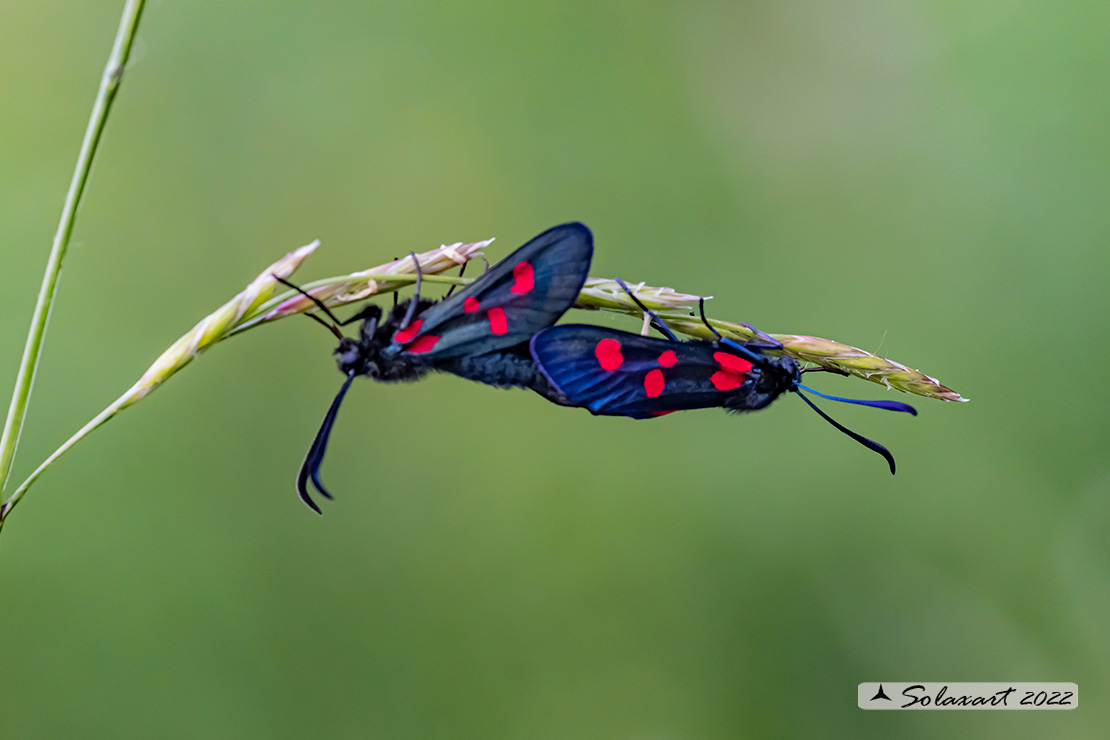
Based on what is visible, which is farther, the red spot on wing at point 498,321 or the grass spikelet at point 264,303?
the red spot on wing at point 498,321

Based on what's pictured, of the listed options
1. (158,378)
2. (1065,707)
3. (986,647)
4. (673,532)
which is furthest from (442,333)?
(1065,707)

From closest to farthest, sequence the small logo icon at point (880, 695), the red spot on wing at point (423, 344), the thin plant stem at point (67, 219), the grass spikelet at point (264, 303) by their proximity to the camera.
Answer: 1. the thin plant stem at point (67, 219)
2. the grass spikelet at point (264, 303)
3. the red spot on wing at point (423, 344)
4. the small logo icon at point (880, 695)

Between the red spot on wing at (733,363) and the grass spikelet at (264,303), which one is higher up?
the grass spikelet at (264,303)

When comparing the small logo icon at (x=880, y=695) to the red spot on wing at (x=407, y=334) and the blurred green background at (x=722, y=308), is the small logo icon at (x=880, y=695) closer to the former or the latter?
the blurred green background at (x=722, y=308)

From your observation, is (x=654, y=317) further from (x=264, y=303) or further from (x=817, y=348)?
(x=264, y=303)

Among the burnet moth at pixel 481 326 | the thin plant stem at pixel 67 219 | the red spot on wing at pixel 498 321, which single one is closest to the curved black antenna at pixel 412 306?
the burnet moth at pixel 481 326

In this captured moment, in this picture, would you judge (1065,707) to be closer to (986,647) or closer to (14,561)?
(986,647)

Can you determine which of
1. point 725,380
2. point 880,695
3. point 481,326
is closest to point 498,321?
point 481,326
